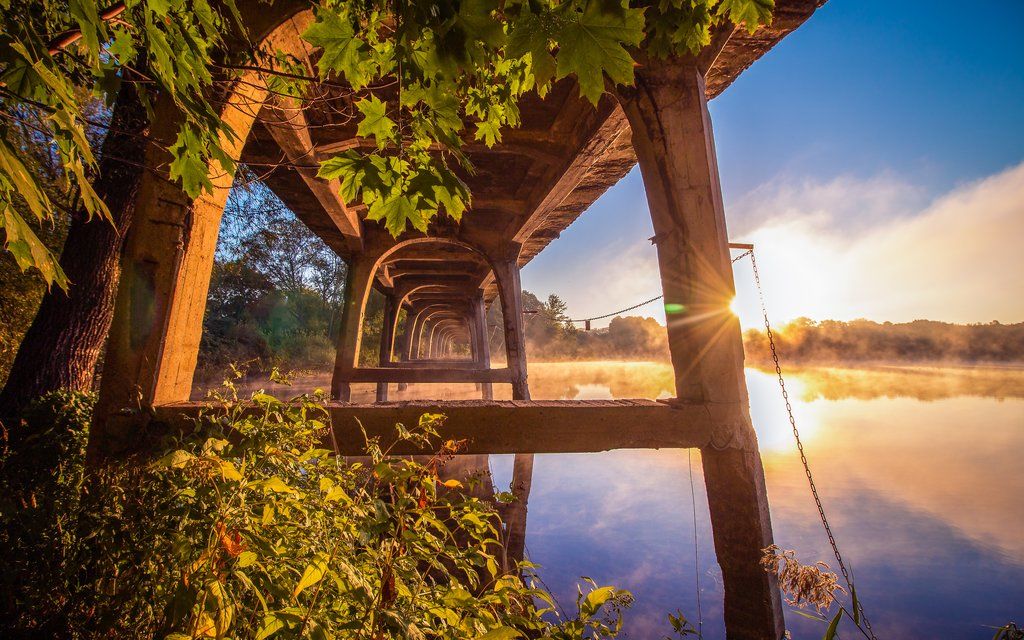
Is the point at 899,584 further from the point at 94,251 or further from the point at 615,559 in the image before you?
the point at 94,251

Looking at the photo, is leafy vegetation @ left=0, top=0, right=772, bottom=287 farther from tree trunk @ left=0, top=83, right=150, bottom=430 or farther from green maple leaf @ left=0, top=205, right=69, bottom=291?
tree trunk @ left=0, top=83, right=150, bottom=430

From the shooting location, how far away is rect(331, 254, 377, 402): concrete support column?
7453 mm

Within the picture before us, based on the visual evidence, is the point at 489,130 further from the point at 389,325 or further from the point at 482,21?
the point at 389,325

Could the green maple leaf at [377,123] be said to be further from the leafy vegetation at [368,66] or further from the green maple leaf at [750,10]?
the green maple leaf at [750,10]

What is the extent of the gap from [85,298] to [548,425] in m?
4.85

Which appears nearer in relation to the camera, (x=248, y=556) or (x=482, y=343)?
(x=248, y=556)

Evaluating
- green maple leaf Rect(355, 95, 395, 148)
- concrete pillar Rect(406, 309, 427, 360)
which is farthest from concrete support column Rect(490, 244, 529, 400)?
concrete pillar Rect(406, 309, 427, 360)

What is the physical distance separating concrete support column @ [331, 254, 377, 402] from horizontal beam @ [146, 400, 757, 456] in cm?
552

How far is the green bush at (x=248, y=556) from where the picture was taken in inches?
40.3

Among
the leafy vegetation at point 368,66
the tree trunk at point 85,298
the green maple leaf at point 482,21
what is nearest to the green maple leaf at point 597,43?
the leafy vegetation at point 368,66

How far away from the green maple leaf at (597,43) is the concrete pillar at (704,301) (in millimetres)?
1578

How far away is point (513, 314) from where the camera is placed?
8.45m

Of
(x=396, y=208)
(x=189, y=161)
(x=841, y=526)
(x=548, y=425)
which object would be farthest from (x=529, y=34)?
(x=841, y=526)

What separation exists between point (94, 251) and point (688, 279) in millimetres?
5590
